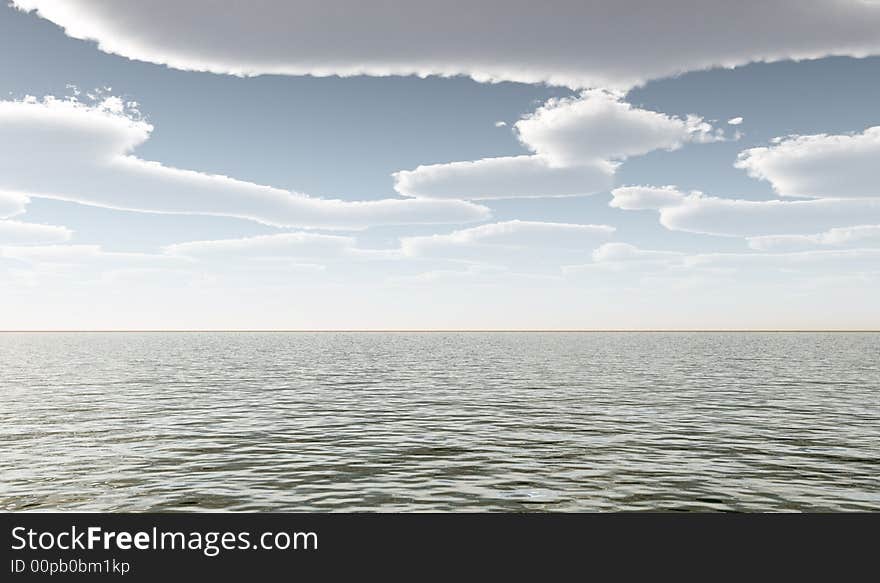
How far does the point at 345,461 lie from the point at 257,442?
251 inches

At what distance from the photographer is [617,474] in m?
23.7
